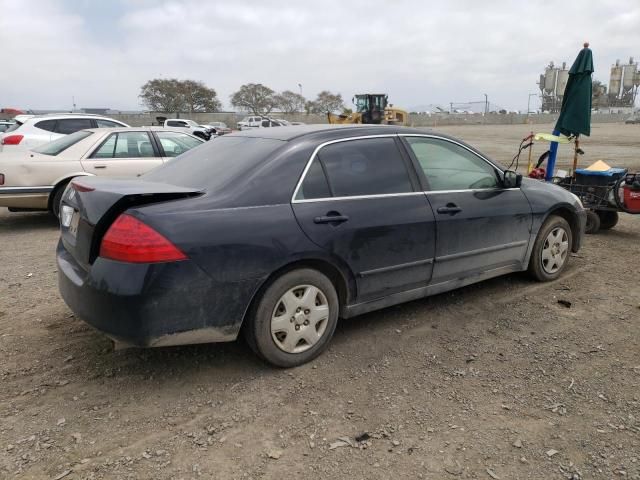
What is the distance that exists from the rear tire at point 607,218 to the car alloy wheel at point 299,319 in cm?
547

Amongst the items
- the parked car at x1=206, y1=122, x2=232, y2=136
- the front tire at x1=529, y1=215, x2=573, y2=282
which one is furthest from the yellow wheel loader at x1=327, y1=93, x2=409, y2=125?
the front tire at x1=529, y1=215, x2=573, y2=282

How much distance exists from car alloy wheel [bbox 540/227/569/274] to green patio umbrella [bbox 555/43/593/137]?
3993mm

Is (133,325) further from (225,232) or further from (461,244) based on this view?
(461,244)

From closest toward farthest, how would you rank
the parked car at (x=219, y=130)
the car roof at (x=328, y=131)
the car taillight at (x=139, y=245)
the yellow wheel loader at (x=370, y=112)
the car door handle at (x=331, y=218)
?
the car taillight at (x=139, y=245) < the car door handle at (x=331, y=218) < the car roof at (x=328, y=131) < the parked car at (x=219, y=130) < the yellow wheel loader at (x=370, y=112)

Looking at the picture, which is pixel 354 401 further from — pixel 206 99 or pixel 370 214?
pixel 206 99

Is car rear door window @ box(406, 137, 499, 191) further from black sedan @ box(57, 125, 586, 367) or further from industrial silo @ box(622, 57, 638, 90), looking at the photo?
industrial silo @ box(622, 57, 638, 90)

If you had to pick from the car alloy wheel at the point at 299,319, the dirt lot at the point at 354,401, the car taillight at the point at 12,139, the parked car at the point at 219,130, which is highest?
the parked car at the point at 219,130

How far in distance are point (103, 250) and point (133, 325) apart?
1.47ft

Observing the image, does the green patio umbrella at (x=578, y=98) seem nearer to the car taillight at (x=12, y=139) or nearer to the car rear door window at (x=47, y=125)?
the car taillight at (x=12, y=139)

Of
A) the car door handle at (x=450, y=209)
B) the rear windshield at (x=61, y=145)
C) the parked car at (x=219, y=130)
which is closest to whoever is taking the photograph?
the car door handle at (x=450, y=209)

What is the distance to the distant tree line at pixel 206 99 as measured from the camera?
72.3 meters

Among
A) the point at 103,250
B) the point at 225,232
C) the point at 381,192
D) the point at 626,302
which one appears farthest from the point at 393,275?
the point at 626,302

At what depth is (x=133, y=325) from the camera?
268 cm

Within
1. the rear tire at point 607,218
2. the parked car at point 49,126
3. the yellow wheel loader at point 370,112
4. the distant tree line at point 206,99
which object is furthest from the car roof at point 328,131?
the distant tree line at point 206,99
